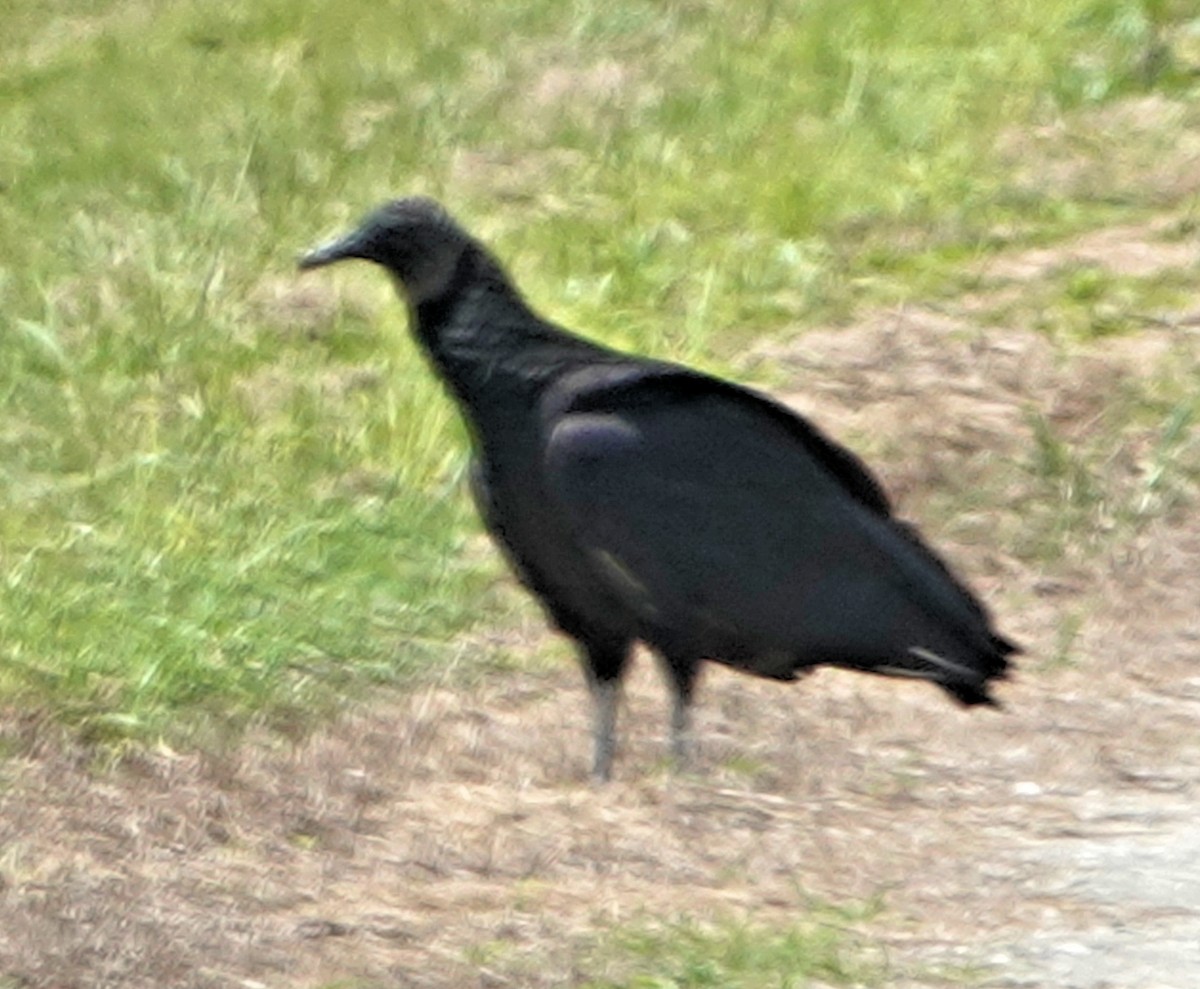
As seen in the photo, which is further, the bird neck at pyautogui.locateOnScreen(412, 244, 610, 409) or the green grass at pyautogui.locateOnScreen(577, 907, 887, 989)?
the bird neck at pyautogui.locateOnScreen(412, 244, 610, 409)

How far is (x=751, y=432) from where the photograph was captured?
492 centimetres

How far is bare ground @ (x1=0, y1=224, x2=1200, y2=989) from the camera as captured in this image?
4051 mm

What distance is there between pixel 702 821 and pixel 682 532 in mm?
444

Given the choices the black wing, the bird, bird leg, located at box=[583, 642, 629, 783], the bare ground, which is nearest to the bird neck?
the bird

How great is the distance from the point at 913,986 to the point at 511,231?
14.3 feet

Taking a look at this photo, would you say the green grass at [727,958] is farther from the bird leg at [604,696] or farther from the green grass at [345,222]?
the green grass at [345,222]

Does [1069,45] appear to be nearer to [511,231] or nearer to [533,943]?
[511,231]

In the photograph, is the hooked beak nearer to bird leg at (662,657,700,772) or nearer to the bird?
the bird

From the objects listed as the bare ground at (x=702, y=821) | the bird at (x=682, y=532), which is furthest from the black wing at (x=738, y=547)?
the bare ground at (x=702, y=821)

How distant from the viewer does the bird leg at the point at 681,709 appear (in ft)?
16.0

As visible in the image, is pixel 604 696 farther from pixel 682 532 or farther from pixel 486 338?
pixel 486 338

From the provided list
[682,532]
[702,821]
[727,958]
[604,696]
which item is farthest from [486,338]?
[727,958]

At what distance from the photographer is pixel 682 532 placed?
4785mm

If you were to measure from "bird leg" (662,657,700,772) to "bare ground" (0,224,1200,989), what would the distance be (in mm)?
48
